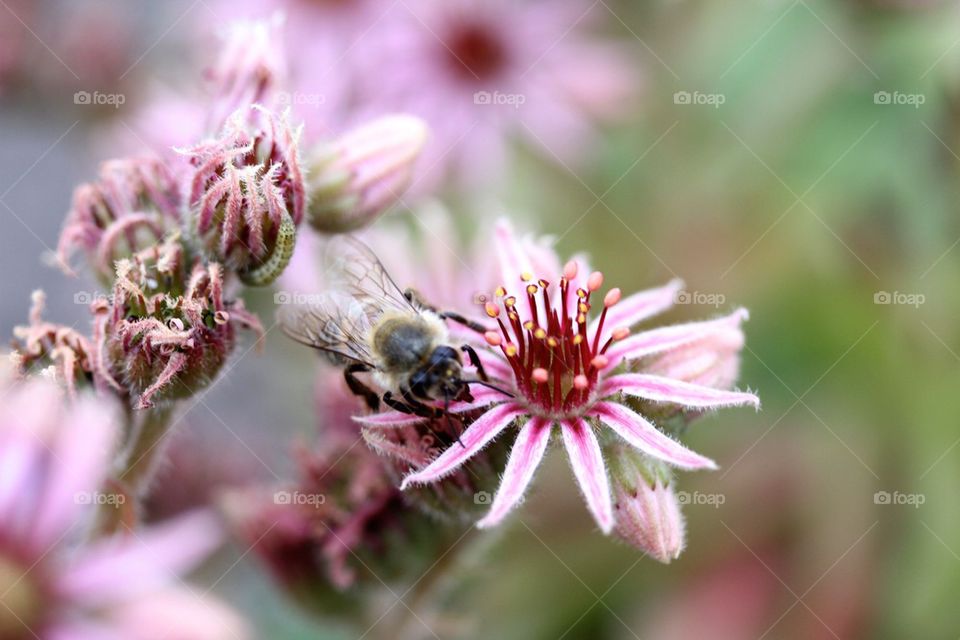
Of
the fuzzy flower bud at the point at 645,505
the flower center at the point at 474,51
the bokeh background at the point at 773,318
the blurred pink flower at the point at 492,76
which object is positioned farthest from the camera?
the flower center at the point at 474,51

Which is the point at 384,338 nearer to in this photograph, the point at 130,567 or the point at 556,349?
the point at 556,349

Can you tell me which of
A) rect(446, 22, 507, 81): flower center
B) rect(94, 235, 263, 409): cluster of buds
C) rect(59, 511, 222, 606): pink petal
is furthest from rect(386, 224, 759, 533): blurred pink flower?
rect(446, 22, 507, 81): flower center

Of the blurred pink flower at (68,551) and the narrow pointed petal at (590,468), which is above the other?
the narrow pointed petal at (590,468)

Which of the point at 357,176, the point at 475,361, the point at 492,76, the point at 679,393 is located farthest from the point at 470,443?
the point at 492,76

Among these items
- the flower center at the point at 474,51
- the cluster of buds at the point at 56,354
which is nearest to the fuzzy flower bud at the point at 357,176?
the cluster of buds at the point at 56,354

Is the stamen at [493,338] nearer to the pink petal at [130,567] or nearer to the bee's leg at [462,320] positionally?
the bee's leg at [462,320]
